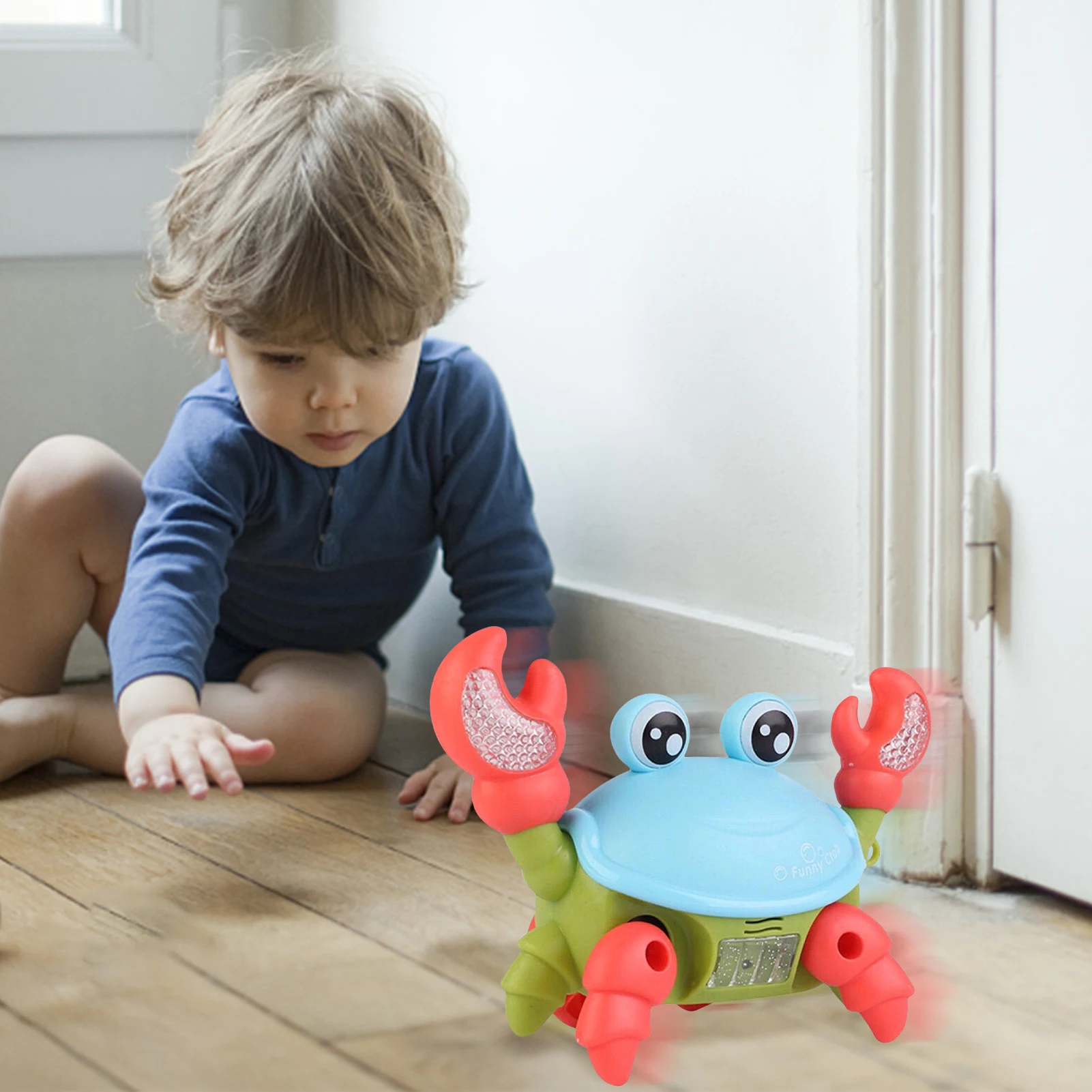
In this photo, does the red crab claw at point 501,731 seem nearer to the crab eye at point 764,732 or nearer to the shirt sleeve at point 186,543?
the crab eye at point 764,732

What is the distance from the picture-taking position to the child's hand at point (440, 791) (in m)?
1.00

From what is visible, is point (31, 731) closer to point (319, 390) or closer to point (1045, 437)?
point (319, 390)

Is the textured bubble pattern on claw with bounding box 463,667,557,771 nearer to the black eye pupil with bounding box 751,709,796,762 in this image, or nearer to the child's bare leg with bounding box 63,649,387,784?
the black eye pupil with bounding box 751,709,796,762

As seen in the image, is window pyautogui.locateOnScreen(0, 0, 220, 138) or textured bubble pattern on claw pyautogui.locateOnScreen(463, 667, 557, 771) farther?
window pyautogui.locateOnScreen(0, 0, 220, 138)

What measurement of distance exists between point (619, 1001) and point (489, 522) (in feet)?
1.89

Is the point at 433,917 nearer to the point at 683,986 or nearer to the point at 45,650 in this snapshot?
the point at 683,986

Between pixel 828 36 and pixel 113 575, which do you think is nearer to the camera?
pixel 828 36

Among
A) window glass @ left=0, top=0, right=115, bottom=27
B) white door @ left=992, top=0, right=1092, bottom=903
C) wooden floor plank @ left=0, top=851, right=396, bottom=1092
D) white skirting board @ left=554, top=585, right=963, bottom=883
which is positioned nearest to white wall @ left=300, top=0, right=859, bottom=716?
white skirting board @ left=554, top=585, right=963, bottom=883

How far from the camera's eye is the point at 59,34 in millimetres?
1410

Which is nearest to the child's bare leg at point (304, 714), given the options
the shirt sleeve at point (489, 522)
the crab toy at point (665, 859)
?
the shirt sleeve at point (489, 522)

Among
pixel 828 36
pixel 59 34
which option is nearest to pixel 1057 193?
pixel 828 36

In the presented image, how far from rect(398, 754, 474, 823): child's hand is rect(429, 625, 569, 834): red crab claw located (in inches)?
14.8

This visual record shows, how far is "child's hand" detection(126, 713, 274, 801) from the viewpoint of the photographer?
797 millimetres

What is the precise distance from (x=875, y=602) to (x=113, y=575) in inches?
24.8
